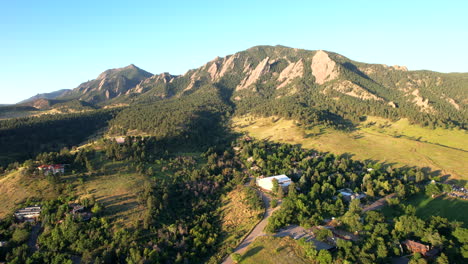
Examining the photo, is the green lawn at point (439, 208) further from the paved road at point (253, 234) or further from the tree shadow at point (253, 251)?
the tree shadow at point (253, 251)

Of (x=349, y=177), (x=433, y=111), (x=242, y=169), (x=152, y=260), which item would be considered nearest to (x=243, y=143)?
(x=242, y=169)

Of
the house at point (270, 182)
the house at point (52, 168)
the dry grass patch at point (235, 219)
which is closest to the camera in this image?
the dry grass patch at point (235, 219)

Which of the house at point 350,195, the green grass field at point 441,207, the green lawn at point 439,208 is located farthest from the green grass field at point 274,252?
the green grass field at point 441,207

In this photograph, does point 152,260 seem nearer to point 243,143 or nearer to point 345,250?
point 345,250

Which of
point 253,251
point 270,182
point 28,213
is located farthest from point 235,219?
point 28,213

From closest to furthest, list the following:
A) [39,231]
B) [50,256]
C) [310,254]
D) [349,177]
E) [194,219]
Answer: [310,254], [50,256], [39,231], [194,219], [349,177]

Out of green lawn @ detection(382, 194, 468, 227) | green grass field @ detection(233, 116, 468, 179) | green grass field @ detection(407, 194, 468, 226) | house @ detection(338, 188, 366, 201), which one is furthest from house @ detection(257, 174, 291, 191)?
green grass field @ detection(233, 116, 468, 179)

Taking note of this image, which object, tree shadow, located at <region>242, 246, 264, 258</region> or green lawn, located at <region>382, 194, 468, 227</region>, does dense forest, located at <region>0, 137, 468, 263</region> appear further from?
tree shadow, located at <region>242, 246, 264, 258</region>
